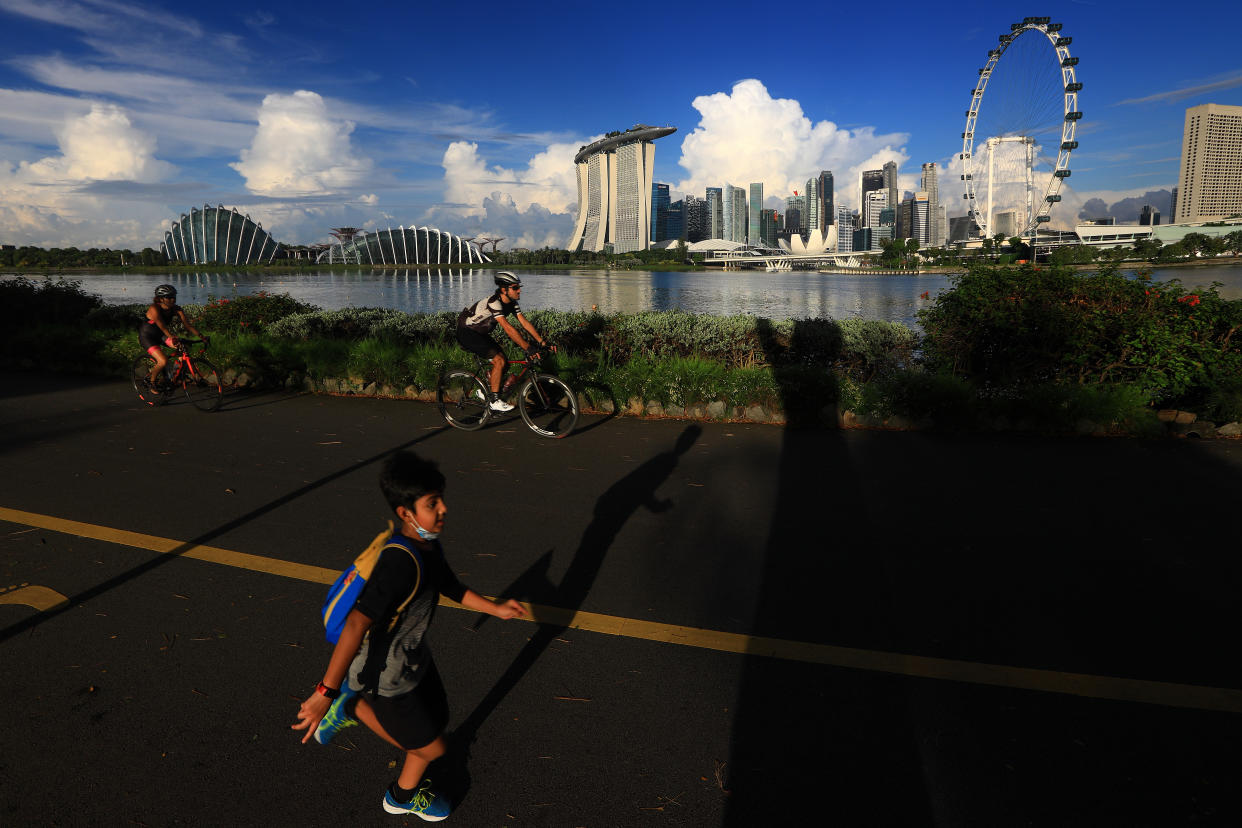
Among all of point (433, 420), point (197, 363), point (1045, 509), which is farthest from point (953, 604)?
point (197, 363)

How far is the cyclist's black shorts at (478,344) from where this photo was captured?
8109mm

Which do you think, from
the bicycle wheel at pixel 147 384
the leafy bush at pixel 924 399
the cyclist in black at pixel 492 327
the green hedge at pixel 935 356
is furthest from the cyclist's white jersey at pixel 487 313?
the bicycle wheel at pixel 147 384

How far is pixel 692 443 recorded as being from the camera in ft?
23.8

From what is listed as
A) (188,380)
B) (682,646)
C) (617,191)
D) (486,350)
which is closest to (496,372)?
(486,350)

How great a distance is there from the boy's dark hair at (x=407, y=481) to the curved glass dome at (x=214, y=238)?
136 m

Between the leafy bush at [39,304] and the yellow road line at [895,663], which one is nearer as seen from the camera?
the yellow road line at [895,663]

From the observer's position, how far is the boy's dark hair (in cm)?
220

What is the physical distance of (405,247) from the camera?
122875 millimetres

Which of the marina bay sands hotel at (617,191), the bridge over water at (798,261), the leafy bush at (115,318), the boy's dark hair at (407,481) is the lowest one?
the boy's dark hair at (407,481)

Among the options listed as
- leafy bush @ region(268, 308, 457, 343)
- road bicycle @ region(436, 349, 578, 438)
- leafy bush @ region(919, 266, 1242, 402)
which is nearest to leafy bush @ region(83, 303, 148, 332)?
→ leafy bush @ region(268, 308, 457, 343)

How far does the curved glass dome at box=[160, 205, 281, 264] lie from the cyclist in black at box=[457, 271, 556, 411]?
130m

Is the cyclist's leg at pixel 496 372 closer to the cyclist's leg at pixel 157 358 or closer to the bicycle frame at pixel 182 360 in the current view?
the bicycle frame at pixel 182 360

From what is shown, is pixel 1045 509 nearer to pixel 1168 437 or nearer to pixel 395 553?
pixel 1168 437

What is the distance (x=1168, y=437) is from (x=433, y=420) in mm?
7755
